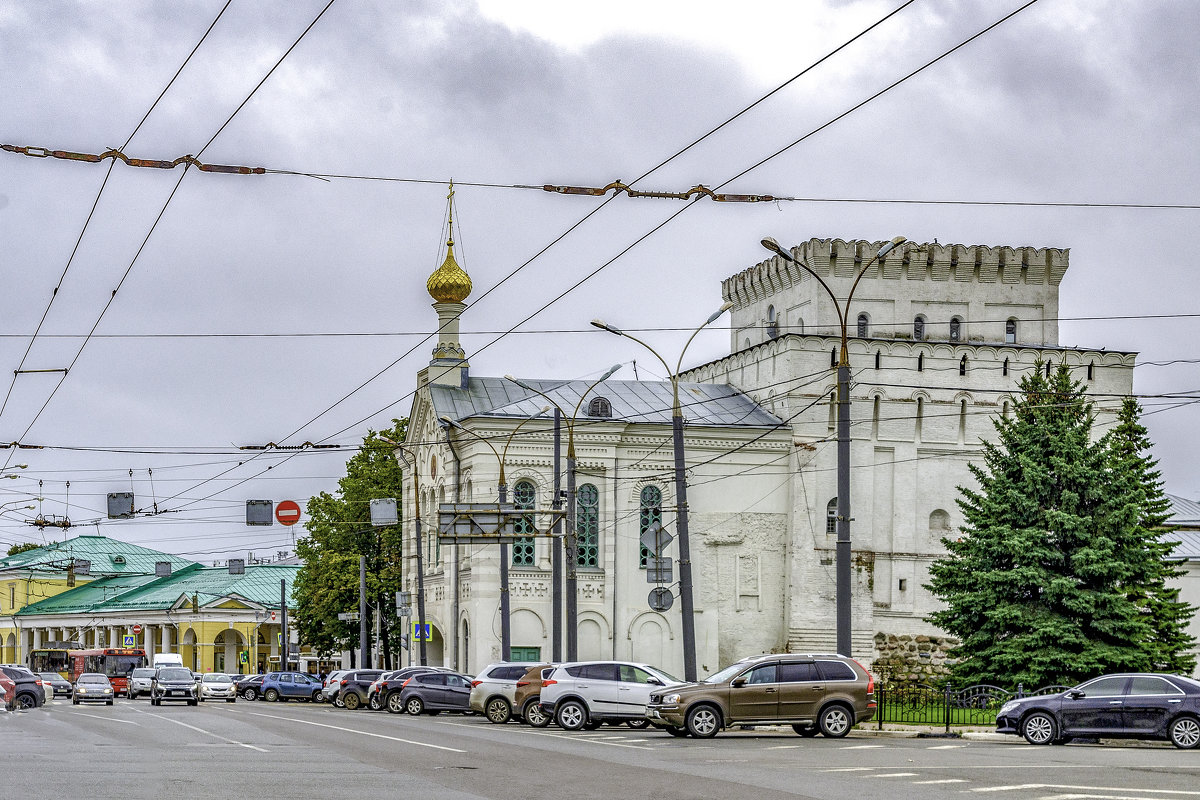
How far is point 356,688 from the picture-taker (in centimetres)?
5044

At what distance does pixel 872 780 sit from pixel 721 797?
2.79 metres

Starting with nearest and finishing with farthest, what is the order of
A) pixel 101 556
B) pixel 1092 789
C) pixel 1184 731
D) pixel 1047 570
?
pixel 1092 789 < pixel 1184 731 < pixel 1047 570 < pixel 101 556

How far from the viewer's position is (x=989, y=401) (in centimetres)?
5412

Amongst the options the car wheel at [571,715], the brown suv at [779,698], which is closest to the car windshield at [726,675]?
the brown suv at [779,698]

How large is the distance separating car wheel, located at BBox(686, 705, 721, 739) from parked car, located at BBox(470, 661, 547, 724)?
8489mm

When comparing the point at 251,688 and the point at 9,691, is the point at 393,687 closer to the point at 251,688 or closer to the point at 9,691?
the point at 9,691

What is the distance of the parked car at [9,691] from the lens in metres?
43.0

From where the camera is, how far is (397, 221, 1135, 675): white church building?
170 feet

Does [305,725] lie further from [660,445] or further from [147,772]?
[660,445]

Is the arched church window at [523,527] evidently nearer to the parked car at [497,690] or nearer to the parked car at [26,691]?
the parked car at [26,691]

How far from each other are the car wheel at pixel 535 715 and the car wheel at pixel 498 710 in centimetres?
209

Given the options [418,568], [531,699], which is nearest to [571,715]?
[531,699]

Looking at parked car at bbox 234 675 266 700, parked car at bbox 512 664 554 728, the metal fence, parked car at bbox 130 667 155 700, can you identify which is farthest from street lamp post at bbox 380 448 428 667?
the metal fence

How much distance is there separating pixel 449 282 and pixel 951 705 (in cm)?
2905
